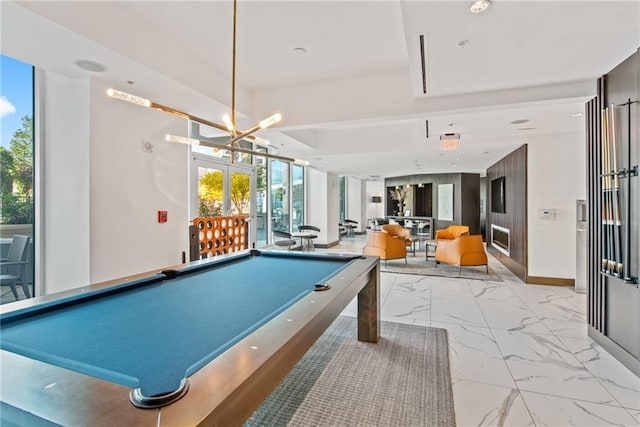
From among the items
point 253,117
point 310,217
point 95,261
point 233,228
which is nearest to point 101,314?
point 95,261

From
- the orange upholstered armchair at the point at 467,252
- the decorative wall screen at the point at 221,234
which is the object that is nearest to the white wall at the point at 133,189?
the decorative wall screen at the point at 221,234

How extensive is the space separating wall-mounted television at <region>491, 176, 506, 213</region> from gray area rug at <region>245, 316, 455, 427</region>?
17.0ft

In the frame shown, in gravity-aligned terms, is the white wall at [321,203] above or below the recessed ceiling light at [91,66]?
below

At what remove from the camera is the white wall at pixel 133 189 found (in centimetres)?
309

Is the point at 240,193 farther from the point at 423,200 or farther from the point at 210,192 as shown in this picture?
the point at 423,200

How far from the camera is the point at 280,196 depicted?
8.69 metres

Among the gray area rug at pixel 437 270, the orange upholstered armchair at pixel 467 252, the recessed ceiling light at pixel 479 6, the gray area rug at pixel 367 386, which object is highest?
the recessed ceiling light at pixel 479 6

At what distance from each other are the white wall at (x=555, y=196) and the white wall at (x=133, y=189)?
5827mm

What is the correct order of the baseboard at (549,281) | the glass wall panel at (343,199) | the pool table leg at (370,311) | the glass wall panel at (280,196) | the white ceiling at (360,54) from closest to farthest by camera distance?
the white ceiling at (360,54) < the pool table leg at (370,311) < the baseboard at (549,281) < the glass wall panel at (280,196) < the glass wall panel at (343,199)

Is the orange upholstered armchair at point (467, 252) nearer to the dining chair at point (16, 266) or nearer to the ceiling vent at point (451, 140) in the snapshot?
the ceiling vent at point (451, 140)

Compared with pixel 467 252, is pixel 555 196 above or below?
above

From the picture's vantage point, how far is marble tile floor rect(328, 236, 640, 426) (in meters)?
2.09

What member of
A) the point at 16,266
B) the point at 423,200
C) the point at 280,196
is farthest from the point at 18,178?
the point at 423,200

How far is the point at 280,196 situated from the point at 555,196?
6.22m
